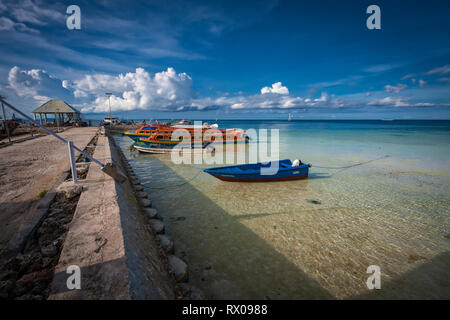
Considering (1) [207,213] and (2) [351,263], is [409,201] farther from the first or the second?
(1) [207,213]

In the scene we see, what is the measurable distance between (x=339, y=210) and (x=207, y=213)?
18.7 feet

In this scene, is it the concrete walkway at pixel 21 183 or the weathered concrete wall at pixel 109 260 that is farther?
the concrete walkway at pixel 21 183

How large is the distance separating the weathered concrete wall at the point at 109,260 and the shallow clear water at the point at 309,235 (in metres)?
1.65

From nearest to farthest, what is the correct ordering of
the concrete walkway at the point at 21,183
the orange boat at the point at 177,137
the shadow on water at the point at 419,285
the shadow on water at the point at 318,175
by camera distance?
the shadow on water at the point at 419,285 → the concrete walkway at the point at 21,183 → the shadow on water at the point at 318,175 → the orange boat at the point at 177,137

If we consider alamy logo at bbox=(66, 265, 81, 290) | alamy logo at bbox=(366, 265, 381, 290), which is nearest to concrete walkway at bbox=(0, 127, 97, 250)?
alamy logo at bbox=(66, 265, 81, 290)

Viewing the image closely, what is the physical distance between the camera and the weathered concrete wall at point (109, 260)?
221 centimetres

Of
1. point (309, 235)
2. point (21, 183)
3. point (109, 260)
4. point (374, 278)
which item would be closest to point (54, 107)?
point (21, 183)

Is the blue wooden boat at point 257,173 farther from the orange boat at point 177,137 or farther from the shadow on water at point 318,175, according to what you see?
the orange boat at point 177,137

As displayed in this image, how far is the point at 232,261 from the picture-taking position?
4.90 m

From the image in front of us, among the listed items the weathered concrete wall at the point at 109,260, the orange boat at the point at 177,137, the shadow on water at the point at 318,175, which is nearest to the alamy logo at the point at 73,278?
the weathered concrete wall at the point at 109,260

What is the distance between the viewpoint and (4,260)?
115 inches

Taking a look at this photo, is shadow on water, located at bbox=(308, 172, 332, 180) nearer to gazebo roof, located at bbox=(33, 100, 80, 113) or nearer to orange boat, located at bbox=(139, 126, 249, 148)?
orange boat, located at bbox=(139, 126, 249, 148)
